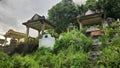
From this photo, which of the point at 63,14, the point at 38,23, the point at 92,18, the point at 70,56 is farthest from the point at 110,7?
the point at 70,56

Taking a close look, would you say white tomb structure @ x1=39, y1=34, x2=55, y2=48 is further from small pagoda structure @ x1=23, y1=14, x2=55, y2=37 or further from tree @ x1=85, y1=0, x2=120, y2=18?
tree @ x1=85, y1=0, x2=120, y2=18

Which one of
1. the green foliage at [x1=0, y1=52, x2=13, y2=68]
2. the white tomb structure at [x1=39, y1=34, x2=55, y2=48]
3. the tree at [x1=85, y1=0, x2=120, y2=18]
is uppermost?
the tree at [x1=85, y1=0, x2=120, y2=18]

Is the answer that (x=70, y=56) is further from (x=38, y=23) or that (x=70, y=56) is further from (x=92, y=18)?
(x=92, y=18)

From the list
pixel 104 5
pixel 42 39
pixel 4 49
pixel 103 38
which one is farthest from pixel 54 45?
pixel 104 5

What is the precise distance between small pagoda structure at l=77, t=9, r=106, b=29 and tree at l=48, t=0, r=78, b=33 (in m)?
6.39

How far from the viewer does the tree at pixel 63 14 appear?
89.9 ft

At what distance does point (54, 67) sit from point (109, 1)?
1118cm

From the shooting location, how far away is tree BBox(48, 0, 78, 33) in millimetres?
27403

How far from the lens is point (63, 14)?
93.9 feet

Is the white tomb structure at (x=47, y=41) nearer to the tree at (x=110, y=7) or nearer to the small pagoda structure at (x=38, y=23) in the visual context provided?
the small pagoda structure at (x=38, y=23)

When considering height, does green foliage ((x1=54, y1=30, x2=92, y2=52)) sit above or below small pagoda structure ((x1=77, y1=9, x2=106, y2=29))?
below

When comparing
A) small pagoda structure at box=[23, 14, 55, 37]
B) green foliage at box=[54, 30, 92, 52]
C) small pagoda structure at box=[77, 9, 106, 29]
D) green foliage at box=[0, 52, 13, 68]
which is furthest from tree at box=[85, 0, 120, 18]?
green foliage at box=[0, 52, 13, 68]

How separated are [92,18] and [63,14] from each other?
9.87m

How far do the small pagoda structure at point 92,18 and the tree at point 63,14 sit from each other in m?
6.39
